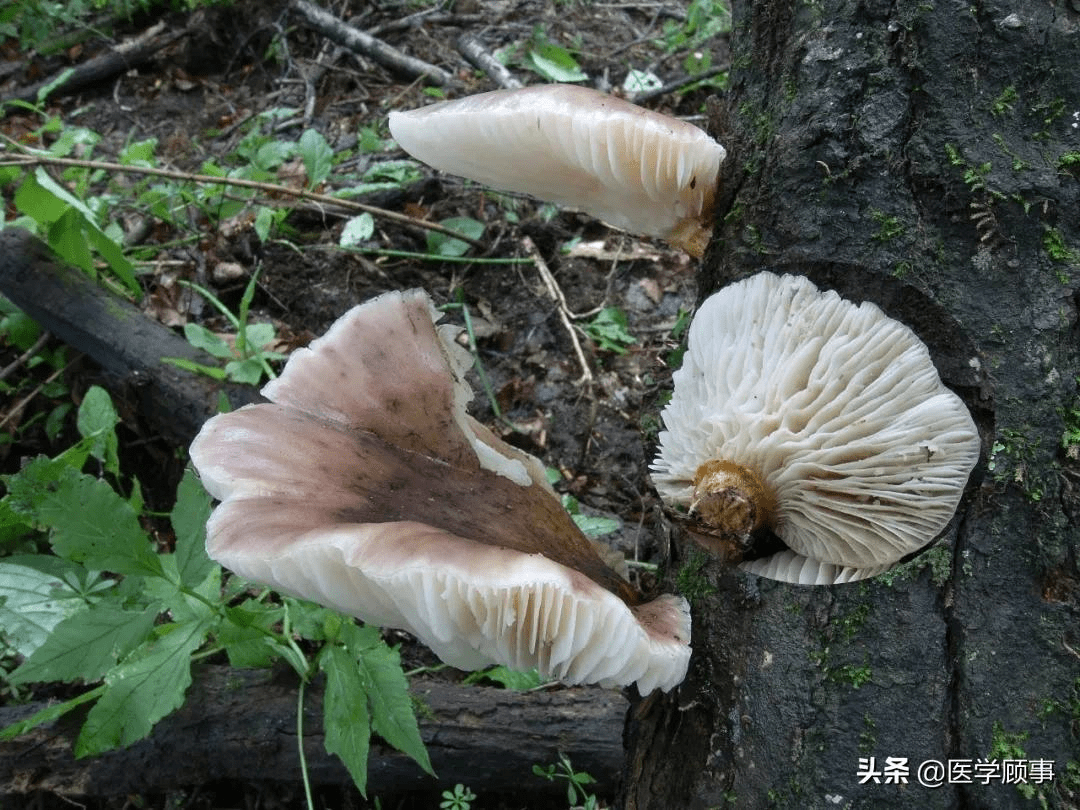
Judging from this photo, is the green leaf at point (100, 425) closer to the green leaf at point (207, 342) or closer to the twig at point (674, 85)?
the green leaf at point (207, 342)

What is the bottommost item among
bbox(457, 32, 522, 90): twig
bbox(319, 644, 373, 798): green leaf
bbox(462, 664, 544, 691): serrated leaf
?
bbox(462, 664, 544, 691): serrated leaf

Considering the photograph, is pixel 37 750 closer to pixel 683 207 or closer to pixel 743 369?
pixel 743 369

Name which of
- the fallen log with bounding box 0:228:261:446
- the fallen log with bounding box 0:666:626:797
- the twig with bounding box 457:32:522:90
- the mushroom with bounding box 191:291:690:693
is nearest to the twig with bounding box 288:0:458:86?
the twig with bounding box 457:32:522:90

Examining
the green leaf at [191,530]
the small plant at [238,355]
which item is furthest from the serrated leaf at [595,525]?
the small plant at [238,355]

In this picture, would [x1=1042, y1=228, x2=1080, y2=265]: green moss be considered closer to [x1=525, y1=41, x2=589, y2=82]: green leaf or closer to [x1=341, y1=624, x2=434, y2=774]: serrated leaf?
[x1=341, y1=624, x2=434, y2=774]: serrated leaf

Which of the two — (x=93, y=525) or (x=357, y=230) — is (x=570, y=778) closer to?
(x=93, y=525)

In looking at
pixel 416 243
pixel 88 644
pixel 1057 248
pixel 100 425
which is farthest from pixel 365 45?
pixel 1057 248
